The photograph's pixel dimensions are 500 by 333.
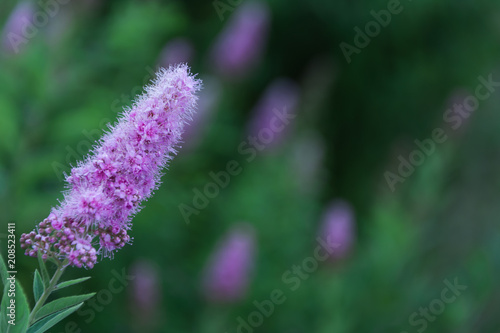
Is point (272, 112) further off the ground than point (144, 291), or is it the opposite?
point (272, 112)

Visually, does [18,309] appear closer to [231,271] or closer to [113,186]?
[113,186]

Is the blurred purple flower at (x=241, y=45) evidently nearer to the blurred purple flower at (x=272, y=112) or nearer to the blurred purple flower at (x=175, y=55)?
the blurred purple flower at (x=272, y=112)

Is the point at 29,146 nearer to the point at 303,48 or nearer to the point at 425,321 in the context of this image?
the point at 425,321

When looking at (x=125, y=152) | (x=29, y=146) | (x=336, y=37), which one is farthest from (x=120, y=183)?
(x=336, y=37)

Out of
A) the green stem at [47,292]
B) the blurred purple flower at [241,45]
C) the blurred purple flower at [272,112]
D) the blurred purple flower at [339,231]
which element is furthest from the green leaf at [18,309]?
the blurred purple flower at [241,45]
